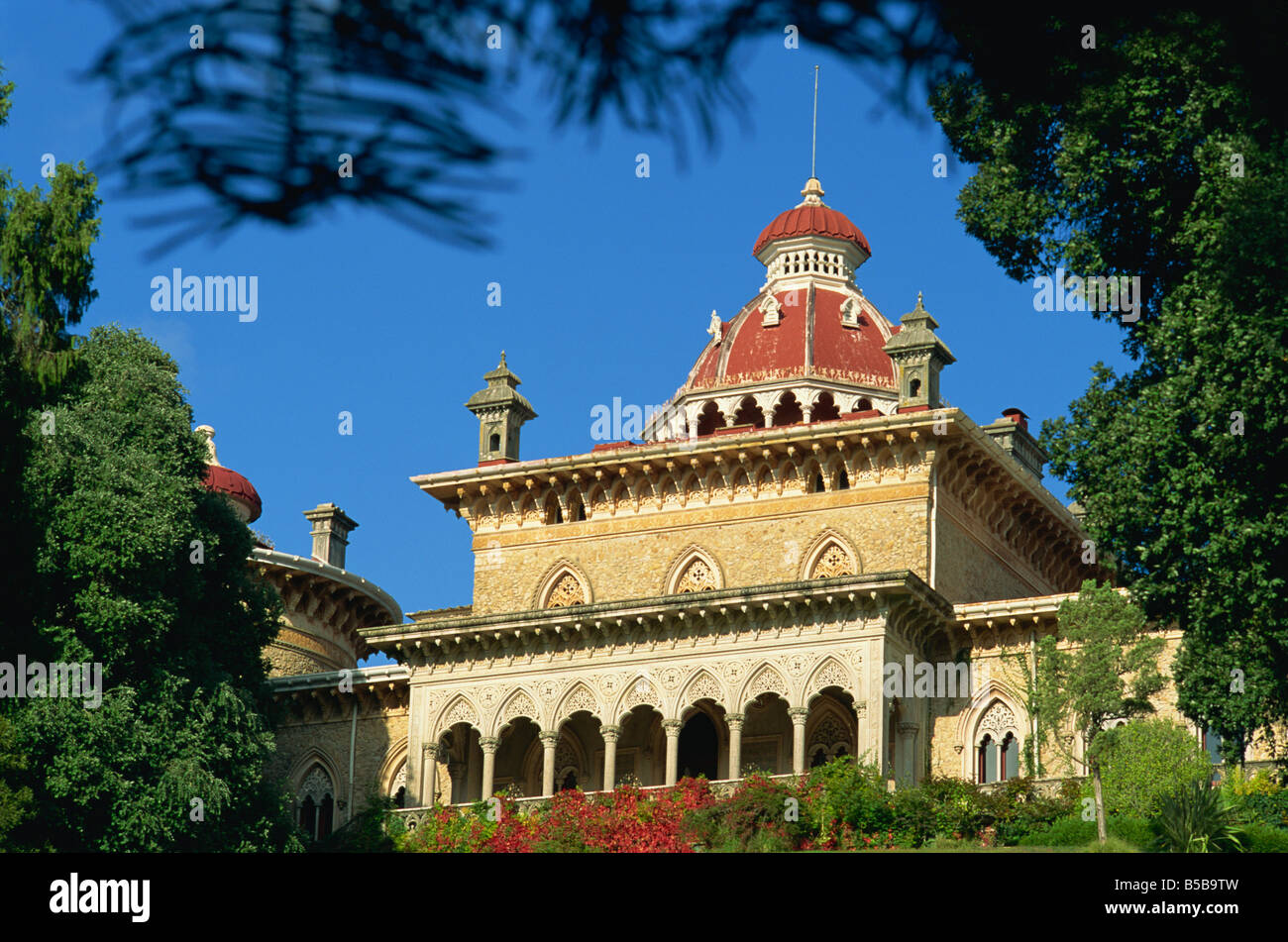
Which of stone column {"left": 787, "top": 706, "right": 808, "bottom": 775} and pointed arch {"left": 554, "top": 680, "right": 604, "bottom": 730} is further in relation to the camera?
pointed arch {"left": 554, "top": 680, "right": 604, "bottom": 730}

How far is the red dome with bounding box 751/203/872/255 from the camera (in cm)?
5875

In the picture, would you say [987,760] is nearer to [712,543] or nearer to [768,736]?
[768,736]

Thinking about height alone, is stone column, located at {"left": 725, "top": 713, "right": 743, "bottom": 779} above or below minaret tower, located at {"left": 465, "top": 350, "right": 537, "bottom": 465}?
below

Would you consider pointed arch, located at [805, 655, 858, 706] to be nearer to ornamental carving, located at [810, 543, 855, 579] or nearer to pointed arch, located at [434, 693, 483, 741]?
ornamental carving, located at [810, 543, 855, 579]

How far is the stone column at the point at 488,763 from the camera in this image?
38906mm

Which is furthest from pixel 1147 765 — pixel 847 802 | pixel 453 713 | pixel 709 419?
pixel 709 419

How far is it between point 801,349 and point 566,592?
1621cm

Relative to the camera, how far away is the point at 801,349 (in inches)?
2217

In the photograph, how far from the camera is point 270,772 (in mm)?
44125

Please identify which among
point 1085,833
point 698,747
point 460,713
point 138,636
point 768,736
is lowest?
point 1085,833

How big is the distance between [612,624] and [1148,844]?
1269 cm

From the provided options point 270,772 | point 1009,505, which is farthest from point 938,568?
point 270,772

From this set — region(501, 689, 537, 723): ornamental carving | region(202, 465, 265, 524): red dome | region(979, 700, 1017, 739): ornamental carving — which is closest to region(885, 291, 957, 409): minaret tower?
region(979, 700, 1017, 739): ornamental carving

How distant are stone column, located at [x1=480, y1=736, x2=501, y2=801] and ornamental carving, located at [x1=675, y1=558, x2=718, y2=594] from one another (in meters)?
5.01
